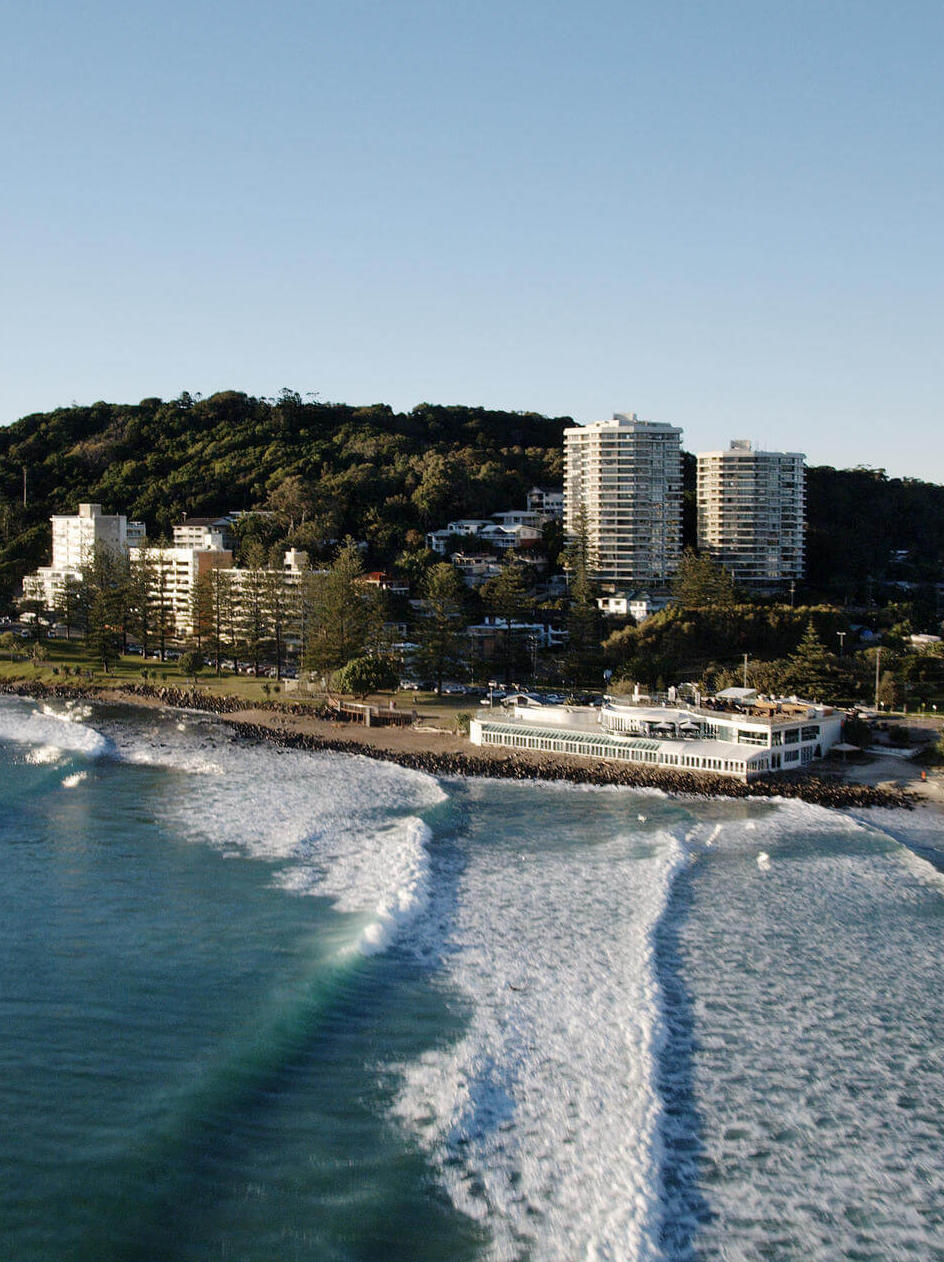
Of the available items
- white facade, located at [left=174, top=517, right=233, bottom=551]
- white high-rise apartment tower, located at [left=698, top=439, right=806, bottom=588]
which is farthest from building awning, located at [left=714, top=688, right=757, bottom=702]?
white facade, located at [left=174, top=517, right=233, bottom=551]

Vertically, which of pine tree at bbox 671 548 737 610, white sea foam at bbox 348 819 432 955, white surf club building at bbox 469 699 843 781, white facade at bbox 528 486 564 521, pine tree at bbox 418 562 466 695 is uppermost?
white facade at bbox 528 486 564 521

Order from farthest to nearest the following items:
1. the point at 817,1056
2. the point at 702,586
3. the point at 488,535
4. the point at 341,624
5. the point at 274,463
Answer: the point at 274,463 → the point at 488,535 → the point at 702,586 → the point at 341,624 → the point at 817,1056

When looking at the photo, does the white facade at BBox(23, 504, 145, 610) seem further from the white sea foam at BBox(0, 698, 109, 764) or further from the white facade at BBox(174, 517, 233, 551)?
the white sea foam at BBox(0, 698, 109, 764)

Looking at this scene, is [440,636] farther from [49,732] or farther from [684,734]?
[49,732]

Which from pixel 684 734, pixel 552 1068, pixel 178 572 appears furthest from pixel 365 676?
pixel 552 1068

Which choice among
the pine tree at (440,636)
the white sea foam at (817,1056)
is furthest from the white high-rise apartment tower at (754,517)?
the white sea foam at (817,1056)

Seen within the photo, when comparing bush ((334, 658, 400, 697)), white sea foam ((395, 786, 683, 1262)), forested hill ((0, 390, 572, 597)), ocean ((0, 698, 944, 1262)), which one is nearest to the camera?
ocean ((0, 698, 944, 1262))
